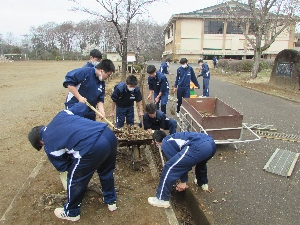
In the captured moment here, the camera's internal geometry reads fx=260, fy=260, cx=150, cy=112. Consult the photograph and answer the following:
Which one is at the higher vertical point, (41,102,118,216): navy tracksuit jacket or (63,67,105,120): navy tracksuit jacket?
(63,67,105,120): navy tracksuit jacket

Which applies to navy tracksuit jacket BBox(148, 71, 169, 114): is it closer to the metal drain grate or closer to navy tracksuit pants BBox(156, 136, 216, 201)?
the metal drain grate

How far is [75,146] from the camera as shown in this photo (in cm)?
269

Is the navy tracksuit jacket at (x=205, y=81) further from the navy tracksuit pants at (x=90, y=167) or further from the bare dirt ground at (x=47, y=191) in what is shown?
the navy tracksuit pants at (x=90, y=167)

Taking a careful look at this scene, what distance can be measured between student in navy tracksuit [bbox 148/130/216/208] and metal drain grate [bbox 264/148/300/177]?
191cm

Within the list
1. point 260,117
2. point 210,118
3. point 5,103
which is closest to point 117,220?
point 210,118

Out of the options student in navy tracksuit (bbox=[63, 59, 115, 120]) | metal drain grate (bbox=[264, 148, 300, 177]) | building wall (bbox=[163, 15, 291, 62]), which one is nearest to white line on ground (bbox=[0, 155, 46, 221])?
student in navy tracksuit (bbox=[63, 59, 115, 120])

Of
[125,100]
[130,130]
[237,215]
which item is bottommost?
[237,215]

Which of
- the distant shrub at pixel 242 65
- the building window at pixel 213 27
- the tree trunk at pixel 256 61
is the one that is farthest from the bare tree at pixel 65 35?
the tree trunk at pixel 256 61

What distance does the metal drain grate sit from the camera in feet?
14.8

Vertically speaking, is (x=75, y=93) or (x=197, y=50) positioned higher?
(x=197, y=50)

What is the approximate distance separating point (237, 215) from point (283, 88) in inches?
464

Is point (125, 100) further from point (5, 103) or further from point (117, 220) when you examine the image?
point (5, 103)

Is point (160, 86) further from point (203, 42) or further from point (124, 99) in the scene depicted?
point (203, 42)

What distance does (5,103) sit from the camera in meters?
10.4
